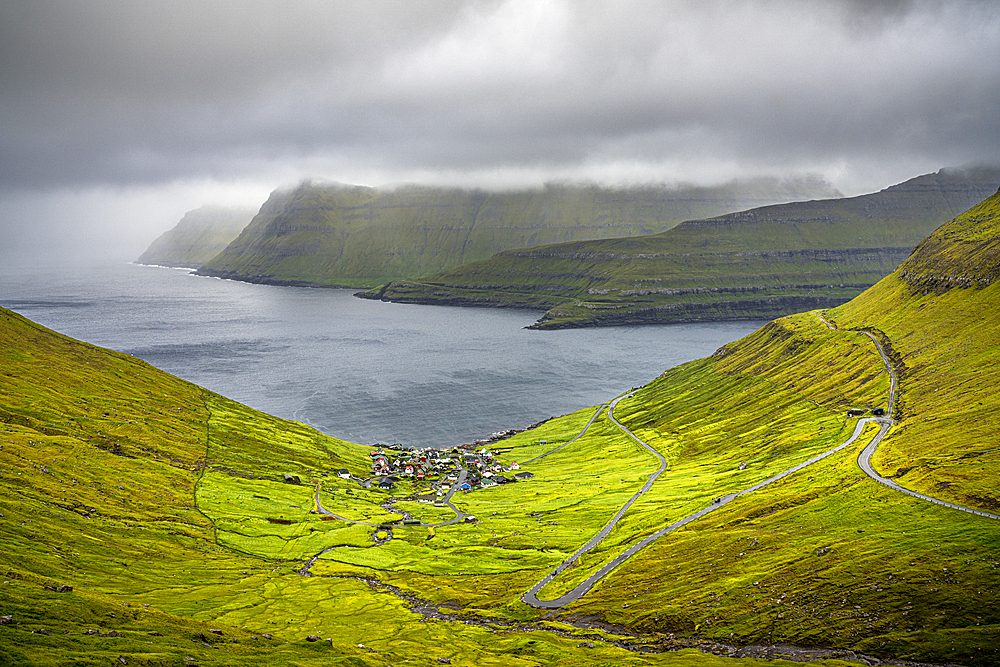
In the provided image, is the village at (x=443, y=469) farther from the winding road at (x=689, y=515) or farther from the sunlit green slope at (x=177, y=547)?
the winding road at (x=689, y=515)

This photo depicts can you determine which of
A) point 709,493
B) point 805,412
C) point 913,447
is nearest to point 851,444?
point 913,447

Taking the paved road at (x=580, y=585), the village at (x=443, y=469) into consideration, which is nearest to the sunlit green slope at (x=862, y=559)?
the paved road at (x=580, y=585)

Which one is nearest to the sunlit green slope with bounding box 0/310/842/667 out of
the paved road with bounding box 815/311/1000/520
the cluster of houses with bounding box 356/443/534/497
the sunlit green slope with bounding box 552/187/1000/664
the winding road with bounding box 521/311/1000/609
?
the cluster of houses with bounding box 356/443/534/497

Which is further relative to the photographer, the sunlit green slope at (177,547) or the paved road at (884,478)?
the paved road at (884,478)

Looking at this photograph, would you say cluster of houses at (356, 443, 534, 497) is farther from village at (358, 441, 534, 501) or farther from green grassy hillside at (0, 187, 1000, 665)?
green grassy hillside at (0, 187, 1000, 665)

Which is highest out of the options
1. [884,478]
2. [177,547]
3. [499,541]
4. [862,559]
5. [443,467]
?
[884,478]

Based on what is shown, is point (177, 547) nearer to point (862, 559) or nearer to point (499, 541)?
point (499, 541)

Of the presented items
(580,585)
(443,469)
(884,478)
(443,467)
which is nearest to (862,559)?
(884,478)

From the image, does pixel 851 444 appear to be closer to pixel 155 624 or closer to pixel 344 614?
pixel 344 614
